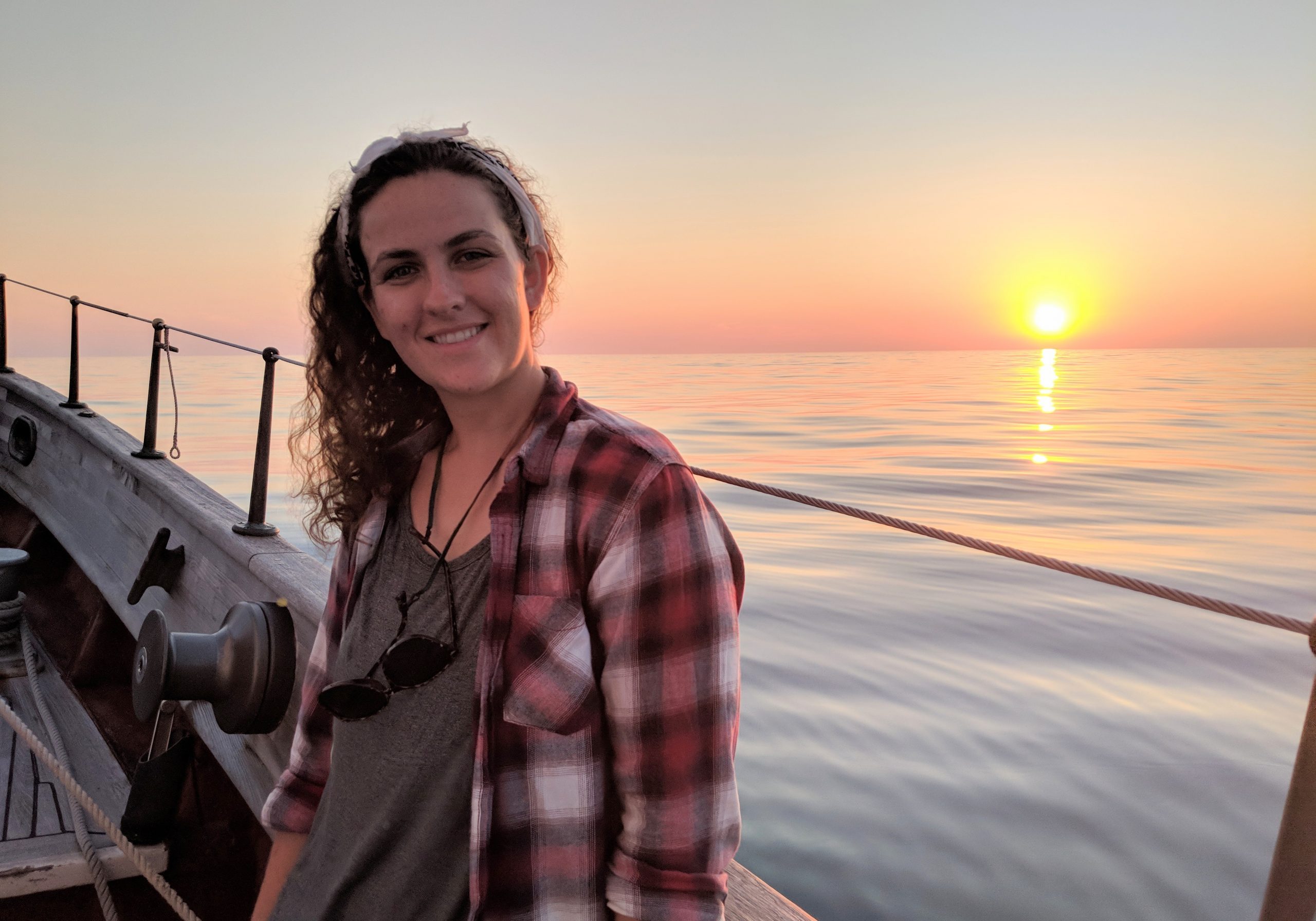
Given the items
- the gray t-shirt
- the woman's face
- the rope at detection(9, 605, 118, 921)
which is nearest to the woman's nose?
the woman's face

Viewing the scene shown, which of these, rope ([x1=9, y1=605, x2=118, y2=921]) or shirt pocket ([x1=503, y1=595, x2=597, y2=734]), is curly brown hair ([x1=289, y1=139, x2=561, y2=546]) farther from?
rope ([x1=9, y1=605, x2=118, y2=921])

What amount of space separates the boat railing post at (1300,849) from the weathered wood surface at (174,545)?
65 centimetres

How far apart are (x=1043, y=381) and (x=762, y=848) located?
3639cm

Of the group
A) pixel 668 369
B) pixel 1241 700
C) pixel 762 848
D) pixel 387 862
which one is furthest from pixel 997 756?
pixel 668 369

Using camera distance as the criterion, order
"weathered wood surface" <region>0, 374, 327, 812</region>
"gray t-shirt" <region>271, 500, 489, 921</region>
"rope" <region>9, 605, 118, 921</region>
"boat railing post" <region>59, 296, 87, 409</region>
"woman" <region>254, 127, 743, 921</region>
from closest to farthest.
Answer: "woman" <region>254, 127, 743, 921</region>
"gray t-shirt" <region>271, 500, 489, 921</region>
"rope" <region>9, 605, 118, 921</region>
"weathered wood surface" <region>0, 374, 327, 812</region>
"boat railing post" <region>59, 296, 87, 409</region>

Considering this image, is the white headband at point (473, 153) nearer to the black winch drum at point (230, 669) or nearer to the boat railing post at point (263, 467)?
the black winch drum at point (230, 669)

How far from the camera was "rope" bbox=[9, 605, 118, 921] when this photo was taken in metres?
1.70

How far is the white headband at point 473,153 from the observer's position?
43.2 inches

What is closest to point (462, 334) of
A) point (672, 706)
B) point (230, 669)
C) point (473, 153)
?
point (473, 153)

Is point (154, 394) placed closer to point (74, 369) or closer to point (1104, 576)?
point (74, 369)

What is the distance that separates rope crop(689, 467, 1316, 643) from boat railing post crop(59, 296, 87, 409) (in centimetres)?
399

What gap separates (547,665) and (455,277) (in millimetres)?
468

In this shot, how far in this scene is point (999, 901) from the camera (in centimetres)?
333

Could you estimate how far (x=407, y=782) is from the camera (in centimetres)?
106
